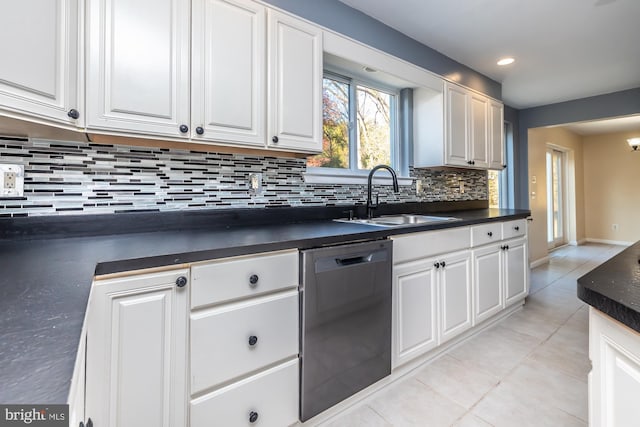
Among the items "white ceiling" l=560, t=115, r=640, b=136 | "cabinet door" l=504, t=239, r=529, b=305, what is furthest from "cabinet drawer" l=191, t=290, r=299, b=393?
"white ceiling" l=560, t=115, r=640, b=136

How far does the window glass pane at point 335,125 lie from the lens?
2.34 m

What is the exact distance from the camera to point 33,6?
3.28ft

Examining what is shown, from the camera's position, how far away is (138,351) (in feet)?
3.16

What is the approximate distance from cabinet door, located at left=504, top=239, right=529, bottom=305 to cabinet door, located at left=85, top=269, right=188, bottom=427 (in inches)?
98.9

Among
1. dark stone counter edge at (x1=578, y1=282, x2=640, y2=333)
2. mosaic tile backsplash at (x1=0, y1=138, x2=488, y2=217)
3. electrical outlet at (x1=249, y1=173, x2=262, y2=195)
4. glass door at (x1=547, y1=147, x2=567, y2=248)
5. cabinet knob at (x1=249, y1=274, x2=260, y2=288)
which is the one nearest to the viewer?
dark stone counter edge at (x1=578, y1=282, x2=640, y2=333)

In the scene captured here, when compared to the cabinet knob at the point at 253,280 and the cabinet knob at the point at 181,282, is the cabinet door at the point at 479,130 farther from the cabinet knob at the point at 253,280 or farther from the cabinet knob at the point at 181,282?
the cabinet knob at the point at 181,282

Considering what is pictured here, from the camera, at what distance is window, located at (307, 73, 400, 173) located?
236 centimetres

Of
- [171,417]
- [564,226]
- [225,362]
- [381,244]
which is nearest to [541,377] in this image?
[381,244]

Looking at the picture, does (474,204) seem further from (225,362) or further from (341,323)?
(225,362)

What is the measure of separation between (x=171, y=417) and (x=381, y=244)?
42.9 inches

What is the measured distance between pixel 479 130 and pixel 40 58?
10.5 ft

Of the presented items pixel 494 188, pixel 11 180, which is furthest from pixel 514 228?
pixel 11 180

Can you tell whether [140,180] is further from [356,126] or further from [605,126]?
[605,126]

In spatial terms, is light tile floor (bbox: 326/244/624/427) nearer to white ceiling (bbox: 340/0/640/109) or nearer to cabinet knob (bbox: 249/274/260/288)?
cabinet knob (bbox: 249/274/260/288)
